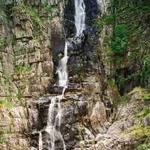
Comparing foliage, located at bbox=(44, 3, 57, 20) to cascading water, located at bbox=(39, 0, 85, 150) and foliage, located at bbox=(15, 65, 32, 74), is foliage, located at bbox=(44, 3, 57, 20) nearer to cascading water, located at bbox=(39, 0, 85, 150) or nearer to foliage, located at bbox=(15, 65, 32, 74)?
cascading water, located at bbox=(39, 0, 85, 150)

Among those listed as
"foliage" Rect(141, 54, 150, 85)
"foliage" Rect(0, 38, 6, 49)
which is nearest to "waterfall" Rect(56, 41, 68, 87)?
"foliage" Rect(0, 38, 6, 49)

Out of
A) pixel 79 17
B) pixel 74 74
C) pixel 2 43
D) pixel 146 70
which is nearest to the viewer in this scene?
pixel 146 70

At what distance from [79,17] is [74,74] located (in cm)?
474

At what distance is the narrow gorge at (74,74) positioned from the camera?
2405 centimetres

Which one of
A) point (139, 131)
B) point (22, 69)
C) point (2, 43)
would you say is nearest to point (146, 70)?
point (139, 131)

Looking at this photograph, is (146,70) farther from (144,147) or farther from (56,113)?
(144,147)

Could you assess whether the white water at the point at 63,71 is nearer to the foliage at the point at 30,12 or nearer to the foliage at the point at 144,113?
the foliage at the point at 30,12

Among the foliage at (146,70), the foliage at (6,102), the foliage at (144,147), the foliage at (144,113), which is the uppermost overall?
the foliage at (146,70)

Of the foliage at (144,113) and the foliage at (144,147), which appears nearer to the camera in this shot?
the foliage at (144,147)

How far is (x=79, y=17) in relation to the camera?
31.2 m

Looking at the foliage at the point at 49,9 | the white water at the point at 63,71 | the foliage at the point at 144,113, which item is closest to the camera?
the foliage at the point at 144,113

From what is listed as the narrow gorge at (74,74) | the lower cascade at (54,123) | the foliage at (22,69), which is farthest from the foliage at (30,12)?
the lower cascade at (54,123)

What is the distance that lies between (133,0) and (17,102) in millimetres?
9678

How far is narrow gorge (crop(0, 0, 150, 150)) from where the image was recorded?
24.0 m
